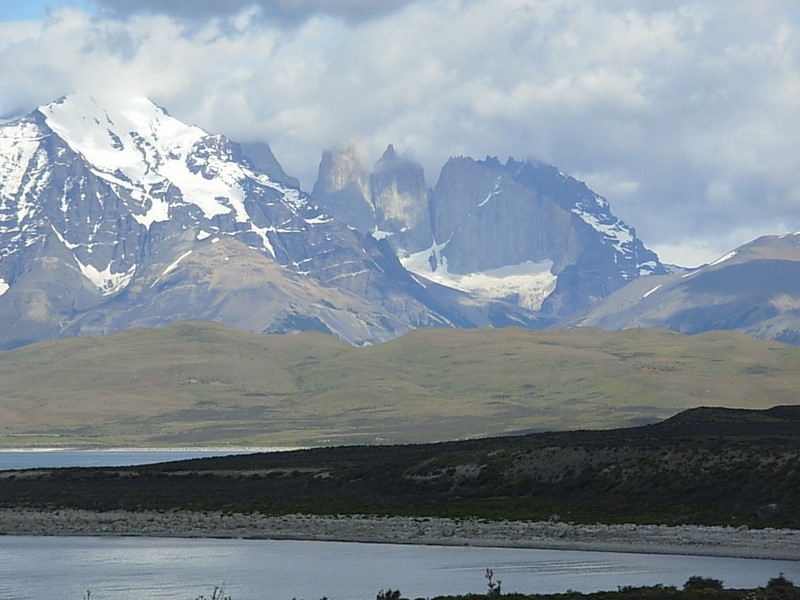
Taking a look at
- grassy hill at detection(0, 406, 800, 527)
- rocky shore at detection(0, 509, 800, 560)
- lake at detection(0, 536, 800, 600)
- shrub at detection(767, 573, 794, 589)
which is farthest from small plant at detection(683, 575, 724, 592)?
grassy hill at detection(0, 406, 800, 527)

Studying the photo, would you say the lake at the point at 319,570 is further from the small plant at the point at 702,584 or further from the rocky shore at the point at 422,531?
the small plant at the point at 702,584

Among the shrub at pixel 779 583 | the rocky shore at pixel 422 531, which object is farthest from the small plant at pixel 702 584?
the rocky shore at pixel 422 531

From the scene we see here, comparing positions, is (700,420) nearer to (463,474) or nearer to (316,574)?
(463,474)

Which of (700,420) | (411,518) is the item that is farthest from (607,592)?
(700,420)

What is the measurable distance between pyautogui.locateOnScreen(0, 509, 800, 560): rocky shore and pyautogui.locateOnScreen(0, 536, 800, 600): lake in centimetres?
255

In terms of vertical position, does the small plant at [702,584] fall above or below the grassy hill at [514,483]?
below

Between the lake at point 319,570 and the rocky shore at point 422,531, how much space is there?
2546 millimetres

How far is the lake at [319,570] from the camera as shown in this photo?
242 feet

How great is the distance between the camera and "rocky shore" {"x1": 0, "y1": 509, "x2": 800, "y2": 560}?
86.8m

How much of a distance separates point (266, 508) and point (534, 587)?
5259 cm

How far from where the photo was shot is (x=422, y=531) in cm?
10112

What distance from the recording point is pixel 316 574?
81.4 m

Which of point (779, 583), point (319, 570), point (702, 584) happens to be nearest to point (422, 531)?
point (319, 570)

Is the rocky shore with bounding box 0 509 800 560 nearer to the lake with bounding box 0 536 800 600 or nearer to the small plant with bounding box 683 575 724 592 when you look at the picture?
the lake with bounding box 0 536 800 600
